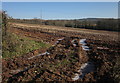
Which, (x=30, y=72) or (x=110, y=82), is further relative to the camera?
(x=30, y=72)

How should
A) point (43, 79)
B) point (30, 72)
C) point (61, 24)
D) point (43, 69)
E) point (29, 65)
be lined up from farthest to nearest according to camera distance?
point (61, 24) → point (29, 65) → point (43, 69) → point (30, 72) → point (43, 79)

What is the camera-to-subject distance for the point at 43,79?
6.00 metres

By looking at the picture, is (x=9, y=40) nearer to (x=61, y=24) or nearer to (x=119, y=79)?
(x=119, y=79)

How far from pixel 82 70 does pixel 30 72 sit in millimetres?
2781

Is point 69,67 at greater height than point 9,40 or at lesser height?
lesser

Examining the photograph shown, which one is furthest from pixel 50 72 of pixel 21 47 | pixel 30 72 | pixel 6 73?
pixel 21 47

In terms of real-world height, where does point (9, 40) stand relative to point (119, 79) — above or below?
above

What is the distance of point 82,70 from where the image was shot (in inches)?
302

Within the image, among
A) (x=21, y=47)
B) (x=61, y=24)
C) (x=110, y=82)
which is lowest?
(x=110, y=82)

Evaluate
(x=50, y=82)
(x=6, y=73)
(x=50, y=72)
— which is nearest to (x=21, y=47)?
(x=6, y=73)

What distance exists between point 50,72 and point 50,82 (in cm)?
105

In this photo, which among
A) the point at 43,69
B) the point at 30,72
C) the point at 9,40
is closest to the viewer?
the point at 30,72

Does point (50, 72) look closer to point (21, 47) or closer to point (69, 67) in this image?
point (69, 67)

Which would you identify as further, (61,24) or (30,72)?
(61,24)
